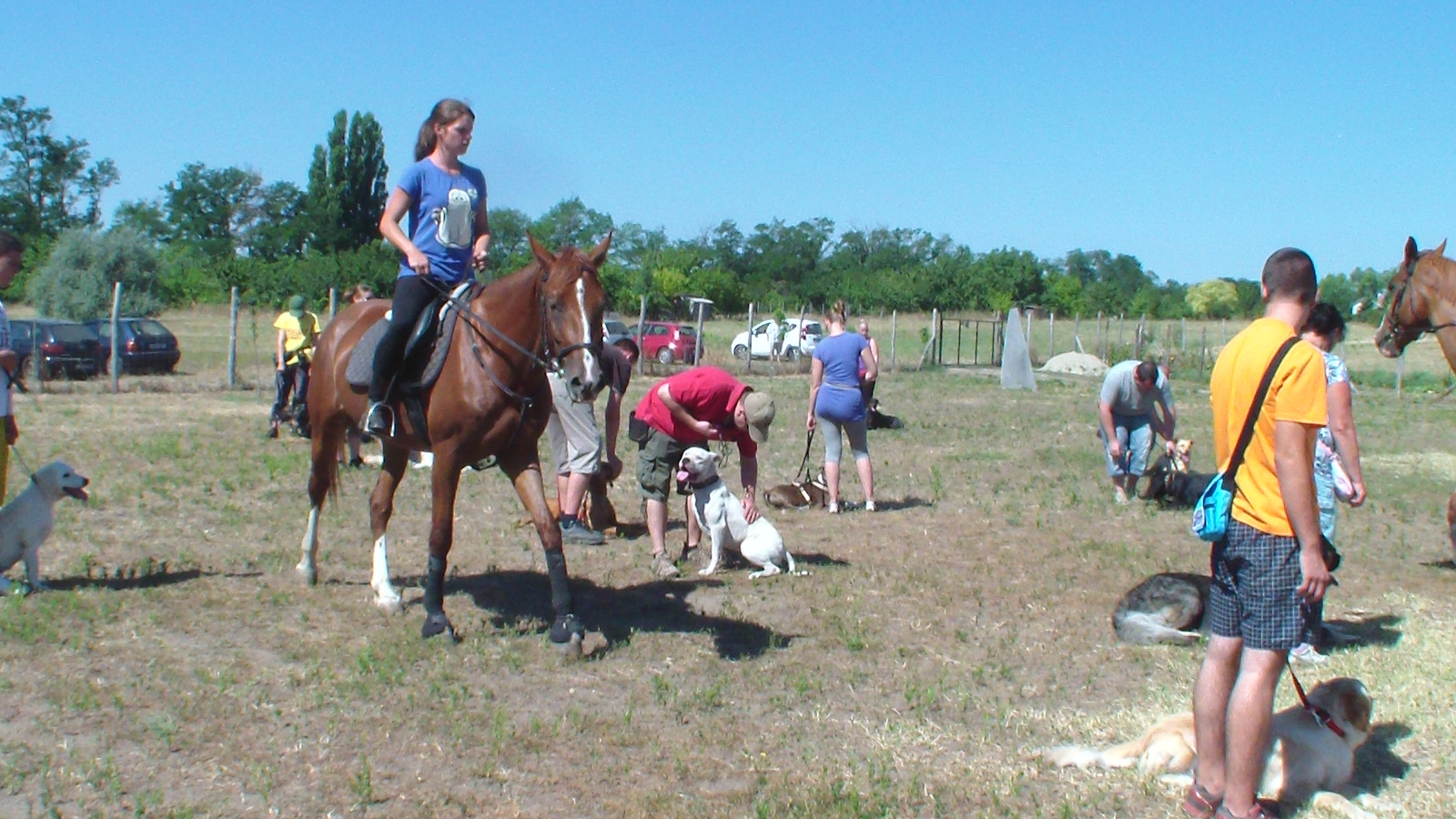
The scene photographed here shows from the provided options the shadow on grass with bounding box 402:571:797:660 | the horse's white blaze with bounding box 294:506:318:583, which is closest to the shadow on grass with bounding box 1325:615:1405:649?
the shadow on grass with bounding box 402:571:797:660

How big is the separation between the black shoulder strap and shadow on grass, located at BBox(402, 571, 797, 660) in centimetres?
291

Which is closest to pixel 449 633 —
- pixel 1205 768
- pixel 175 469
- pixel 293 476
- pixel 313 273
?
pixel 1205 768

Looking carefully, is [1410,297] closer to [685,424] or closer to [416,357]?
[685,424]

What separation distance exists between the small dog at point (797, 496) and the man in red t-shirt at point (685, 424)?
2483mm

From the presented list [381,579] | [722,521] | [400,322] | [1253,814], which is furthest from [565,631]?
[1253,814]

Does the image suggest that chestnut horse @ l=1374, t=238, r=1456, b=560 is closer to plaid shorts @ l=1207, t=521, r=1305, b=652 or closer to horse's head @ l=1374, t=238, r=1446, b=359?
horse's head @ l=1374, t=238, r=1446, b=359

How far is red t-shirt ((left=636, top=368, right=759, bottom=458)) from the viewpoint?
7887 millimetres

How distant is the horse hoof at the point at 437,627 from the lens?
614 centimetres

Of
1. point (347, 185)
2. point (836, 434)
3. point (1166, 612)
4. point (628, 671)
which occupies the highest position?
point (347, 185)

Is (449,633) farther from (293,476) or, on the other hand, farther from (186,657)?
(293,476)

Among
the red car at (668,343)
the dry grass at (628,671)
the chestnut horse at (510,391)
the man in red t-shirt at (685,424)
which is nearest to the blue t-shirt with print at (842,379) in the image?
the dry grass at (628,671)

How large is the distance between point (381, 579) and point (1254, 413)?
4.97 meters

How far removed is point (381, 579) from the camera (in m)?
6.79

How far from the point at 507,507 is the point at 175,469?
3.84 metres
